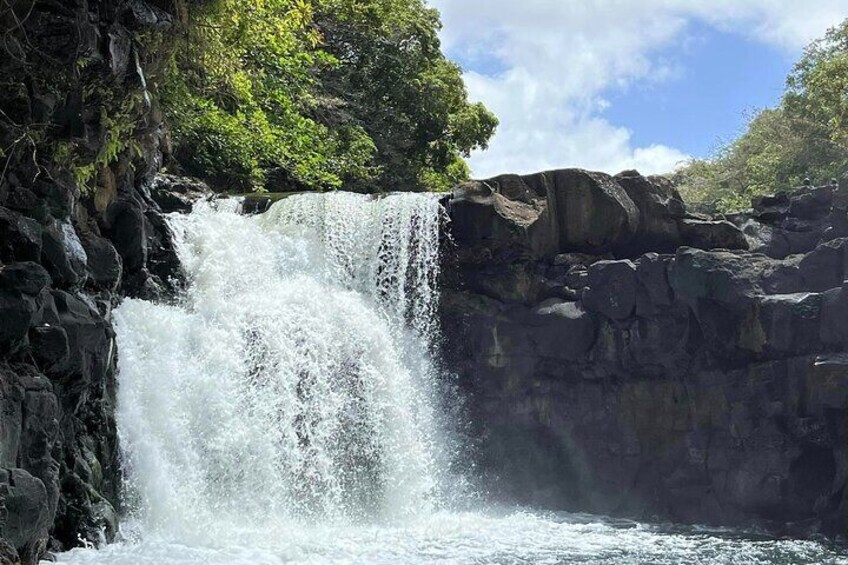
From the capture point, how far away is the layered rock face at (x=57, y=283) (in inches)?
428

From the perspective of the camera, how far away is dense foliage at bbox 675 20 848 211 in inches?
1292

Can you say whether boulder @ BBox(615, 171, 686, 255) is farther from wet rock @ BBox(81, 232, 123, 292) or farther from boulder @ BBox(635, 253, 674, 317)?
wet rock @ BBox(81, 232, 123, 292)

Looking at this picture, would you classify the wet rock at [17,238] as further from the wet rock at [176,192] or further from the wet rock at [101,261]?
the wet rock at [176,192]

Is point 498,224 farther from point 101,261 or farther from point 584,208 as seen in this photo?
point 101,261

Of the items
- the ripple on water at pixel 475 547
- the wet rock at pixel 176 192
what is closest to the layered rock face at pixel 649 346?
the ripple on water at pixel 475 547

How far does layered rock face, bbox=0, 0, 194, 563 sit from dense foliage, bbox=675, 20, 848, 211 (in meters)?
24.8

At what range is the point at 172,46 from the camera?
13500 millimetres

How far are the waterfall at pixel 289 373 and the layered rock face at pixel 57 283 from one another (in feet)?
3.26

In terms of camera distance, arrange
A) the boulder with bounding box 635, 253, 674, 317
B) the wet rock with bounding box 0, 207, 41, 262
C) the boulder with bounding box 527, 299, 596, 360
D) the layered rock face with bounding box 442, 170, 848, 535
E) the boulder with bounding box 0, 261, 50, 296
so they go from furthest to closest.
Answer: the boulder with bounding box 527, 299, 596, 360
the boulder with bounding box 635, 253, 674, 317
the layered rock face with bounding box 442, 170, 848, 535
the wet rock with bounding box 0, 207, 41, 262
the boulder with bounding box 0, 261, 50, 296

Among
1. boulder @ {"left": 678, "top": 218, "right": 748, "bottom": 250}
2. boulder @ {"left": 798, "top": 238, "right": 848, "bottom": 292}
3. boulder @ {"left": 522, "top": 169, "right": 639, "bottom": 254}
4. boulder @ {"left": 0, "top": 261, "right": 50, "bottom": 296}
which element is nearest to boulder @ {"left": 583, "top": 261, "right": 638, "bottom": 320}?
boulder @ {"left": 522, "top": 169, "right": 639, "bottom": 254}

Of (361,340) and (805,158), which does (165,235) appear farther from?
(805,158)

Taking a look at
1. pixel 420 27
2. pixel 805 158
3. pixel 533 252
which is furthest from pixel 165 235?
pixel 805 158

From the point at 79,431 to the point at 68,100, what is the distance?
4131mm

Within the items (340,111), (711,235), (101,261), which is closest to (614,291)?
(711,235)
